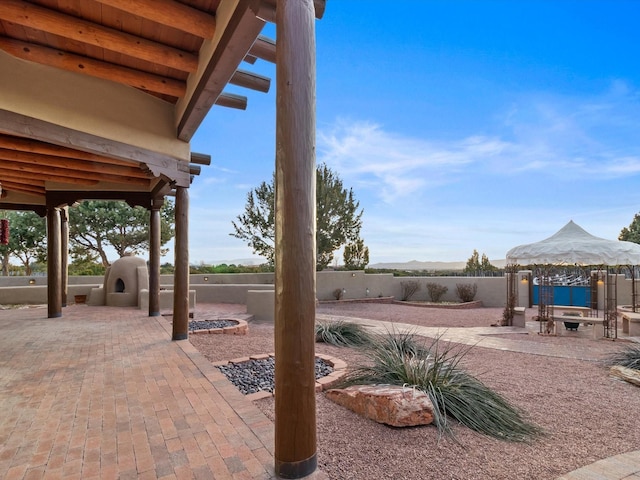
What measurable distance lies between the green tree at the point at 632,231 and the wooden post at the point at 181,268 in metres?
30.6

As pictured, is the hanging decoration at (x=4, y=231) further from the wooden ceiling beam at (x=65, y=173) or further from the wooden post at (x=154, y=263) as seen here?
the wooden post at (x=154, y=263)

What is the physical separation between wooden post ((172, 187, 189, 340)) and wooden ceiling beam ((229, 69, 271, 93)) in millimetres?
2404

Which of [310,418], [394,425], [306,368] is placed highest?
[306,368]

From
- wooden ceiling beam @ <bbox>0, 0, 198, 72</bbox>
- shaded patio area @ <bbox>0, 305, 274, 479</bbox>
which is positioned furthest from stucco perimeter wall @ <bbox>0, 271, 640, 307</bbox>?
wooden ceiling beam @ <bbox>0, 0, 198, 72</bbox>

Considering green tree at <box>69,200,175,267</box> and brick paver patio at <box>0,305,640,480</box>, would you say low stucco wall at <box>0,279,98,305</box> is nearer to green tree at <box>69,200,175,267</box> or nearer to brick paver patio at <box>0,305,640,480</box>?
green tree at <box>69,200,175,267</box>

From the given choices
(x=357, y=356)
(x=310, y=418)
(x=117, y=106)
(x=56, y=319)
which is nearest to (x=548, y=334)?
(x=357, y=356)

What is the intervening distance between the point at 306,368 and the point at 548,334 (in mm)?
8114

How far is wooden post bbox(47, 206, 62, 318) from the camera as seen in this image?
7.83m

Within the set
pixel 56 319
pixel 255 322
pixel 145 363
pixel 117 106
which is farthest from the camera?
pixel 255 322

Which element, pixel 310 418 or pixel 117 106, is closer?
pixel 310 418

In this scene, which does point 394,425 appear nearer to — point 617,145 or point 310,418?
point 310,418

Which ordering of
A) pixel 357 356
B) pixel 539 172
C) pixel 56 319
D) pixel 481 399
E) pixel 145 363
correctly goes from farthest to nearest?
pixel 539 172 < pixel 56 319 < pixel 357 356 < pixel 145 363 < pixel 481 399

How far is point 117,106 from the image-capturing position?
197 inches

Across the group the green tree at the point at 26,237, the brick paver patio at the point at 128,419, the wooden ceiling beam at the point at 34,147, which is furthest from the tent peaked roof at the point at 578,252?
the green tree at the point at 26,237
